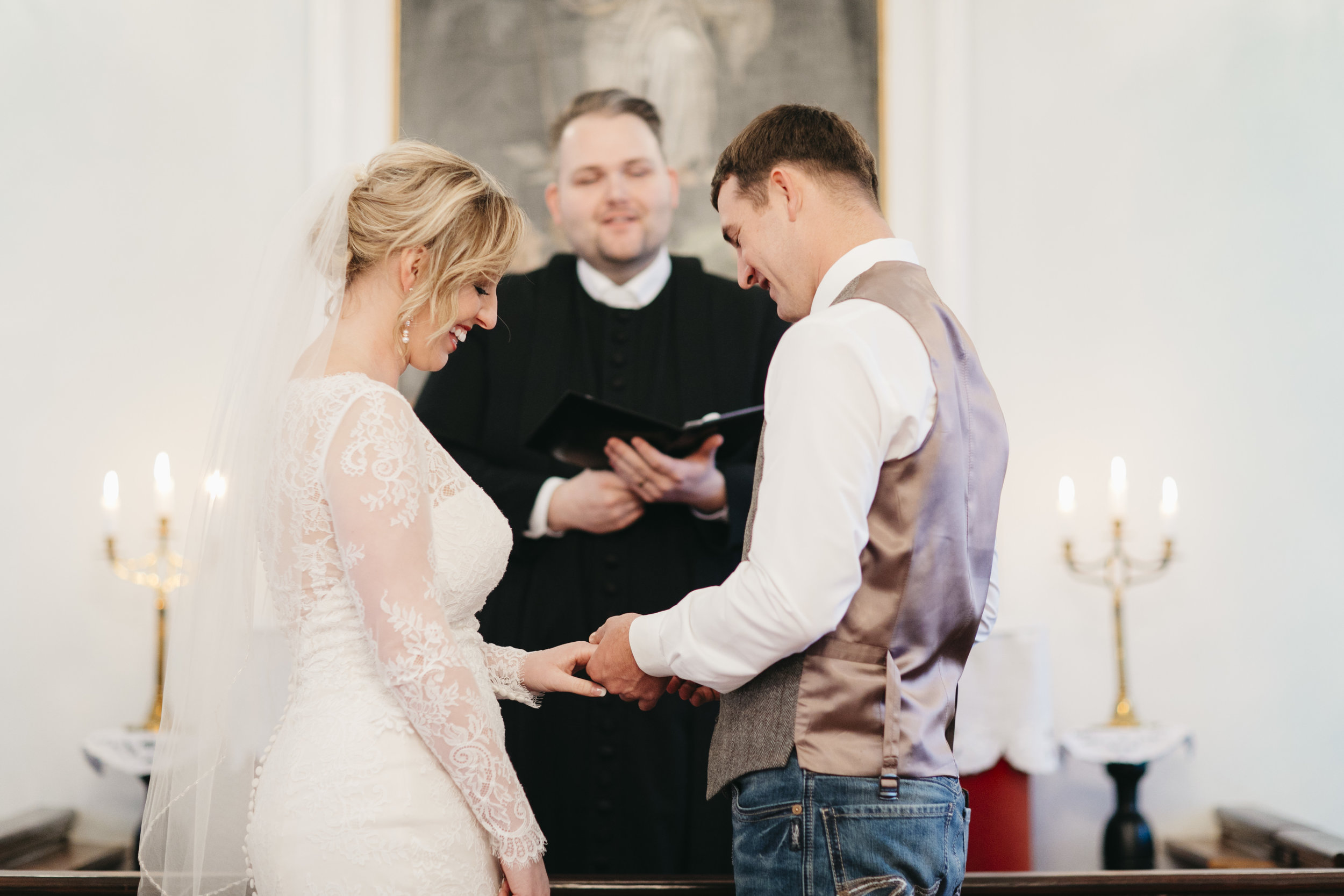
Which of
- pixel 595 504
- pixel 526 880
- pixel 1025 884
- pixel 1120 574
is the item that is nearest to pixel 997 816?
pixel 1025 884

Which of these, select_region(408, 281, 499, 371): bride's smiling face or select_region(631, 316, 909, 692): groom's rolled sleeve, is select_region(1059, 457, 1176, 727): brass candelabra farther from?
select_region(408, 281, 499, 371): bride's smiling face

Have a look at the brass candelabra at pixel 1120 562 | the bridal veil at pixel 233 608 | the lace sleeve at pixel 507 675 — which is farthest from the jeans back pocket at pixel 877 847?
the brass candelabra at pixel 1120 562

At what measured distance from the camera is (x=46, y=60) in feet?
11.3

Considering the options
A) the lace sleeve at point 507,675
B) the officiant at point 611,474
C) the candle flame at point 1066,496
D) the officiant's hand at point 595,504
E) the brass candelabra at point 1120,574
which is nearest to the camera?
the lace sleeve at point 507,675

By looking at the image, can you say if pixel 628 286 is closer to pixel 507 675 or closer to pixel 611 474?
pixel 611 474

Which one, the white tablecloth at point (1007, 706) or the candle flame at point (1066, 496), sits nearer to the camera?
the white tablecloth at point (1007, 706)

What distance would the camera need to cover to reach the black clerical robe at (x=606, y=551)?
2834 mm

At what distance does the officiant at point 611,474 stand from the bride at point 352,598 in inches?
37.3

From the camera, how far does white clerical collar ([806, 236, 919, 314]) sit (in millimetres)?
1639

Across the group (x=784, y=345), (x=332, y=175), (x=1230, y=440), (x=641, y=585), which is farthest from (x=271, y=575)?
(x=1230, y=440)

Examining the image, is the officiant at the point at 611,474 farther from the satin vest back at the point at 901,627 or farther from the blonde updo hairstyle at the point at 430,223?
the satin vest back at the point at 901,627

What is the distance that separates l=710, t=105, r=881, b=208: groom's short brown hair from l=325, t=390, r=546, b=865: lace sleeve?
75 centimetres

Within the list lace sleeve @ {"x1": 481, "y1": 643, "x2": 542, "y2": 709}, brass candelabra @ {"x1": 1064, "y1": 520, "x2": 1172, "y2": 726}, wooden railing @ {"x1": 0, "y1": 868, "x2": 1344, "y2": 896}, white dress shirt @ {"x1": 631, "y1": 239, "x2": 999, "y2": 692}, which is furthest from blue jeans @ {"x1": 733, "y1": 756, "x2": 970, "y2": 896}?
brass candelabra @ {"x1": 1064, "y1": 520, "x2": 1172, "y2": 726}

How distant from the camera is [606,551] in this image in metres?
2.89
